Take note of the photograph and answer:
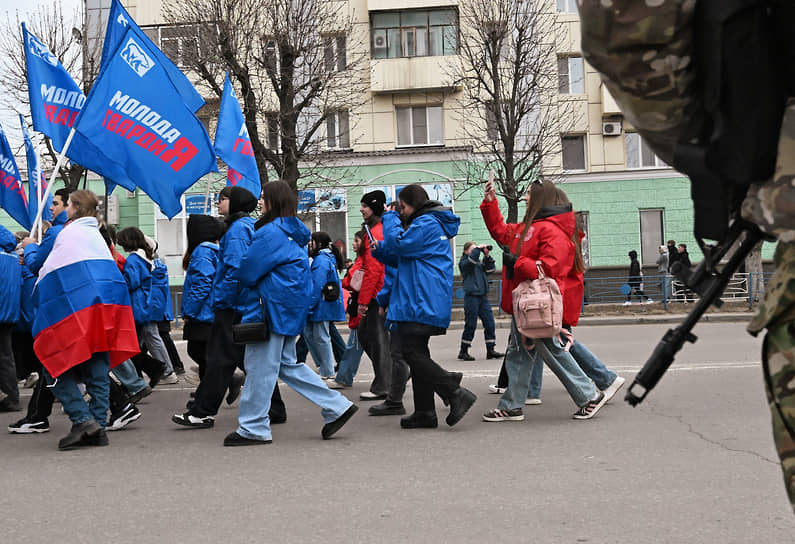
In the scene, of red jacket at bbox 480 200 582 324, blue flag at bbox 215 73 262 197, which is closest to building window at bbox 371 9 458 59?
blue flag at bbox 215 73 262 197

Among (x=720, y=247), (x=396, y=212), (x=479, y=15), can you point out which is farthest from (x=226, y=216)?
(x=479, y=15)

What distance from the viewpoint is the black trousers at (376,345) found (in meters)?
9.81

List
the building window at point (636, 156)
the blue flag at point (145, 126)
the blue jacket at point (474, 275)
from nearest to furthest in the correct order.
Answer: the blue flag at point (145, 126) → the blue jacket at point (474, 275) → the building window at point (636, 156)

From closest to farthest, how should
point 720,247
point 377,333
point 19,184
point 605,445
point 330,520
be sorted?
1. point 720,247
2. point 330,520
3. point 605,445
4. point 377,333
5. point 19,184

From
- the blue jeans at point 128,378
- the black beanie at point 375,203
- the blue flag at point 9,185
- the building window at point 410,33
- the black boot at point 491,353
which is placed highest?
the building window at point 410,33

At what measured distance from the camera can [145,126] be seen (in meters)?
9.52

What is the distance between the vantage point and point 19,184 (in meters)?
12.1

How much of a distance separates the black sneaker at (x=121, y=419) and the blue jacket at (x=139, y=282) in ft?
7.95

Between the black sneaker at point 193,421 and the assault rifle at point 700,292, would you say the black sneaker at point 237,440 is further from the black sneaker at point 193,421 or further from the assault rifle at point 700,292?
the assault rifle at point 700,292

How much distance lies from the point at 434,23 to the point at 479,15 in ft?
9.96

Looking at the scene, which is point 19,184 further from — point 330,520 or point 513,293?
point 330,520

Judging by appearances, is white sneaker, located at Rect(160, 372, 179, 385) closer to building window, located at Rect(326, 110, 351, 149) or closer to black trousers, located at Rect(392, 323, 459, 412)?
black trousers, located at Rect(392, 323, 459, 412)

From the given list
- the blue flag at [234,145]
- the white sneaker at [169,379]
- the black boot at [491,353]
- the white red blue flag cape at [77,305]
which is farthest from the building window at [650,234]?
the white red blue flag cape at [77,305]

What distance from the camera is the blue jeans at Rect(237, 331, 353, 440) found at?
7.11 meters
